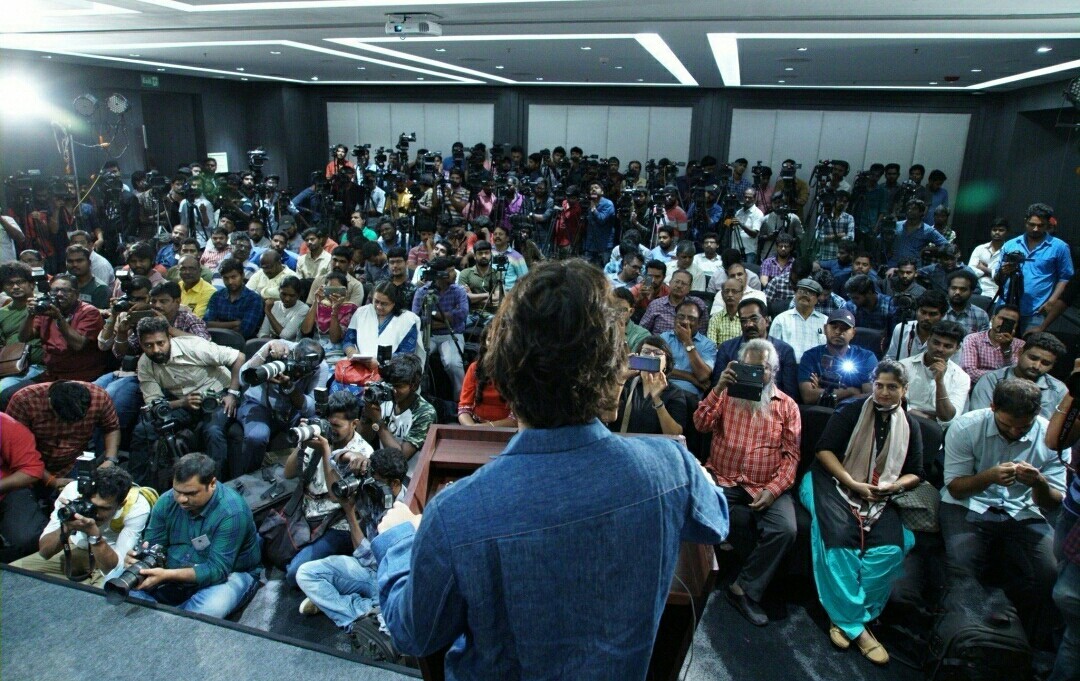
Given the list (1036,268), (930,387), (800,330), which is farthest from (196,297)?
(1036,268)

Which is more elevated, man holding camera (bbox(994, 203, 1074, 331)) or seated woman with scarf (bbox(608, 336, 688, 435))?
man holding camera (bbox(994, 203, 1074, 331))

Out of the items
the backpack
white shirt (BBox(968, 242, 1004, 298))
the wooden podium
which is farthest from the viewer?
white shirt (BBox(968, 242, 1004, 298))

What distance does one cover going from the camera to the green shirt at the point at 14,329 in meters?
4.07

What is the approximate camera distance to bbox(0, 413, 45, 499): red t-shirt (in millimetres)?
2959

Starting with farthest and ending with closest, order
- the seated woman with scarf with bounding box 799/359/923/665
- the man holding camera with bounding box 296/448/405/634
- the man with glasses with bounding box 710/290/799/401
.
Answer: the man with glasses with bounding box 710/290/799/401, the seated woman with scarf with bounding box 799/359/923/665, the man holding camera with bounding box 296/448/405/634

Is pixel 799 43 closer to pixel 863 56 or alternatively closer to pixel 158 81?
pixel 863 56

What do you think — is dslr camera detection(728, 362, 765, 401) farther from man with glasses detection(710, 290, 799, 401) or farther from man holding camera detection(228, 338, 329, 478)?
man holding camera detection(228, 338, 329, 478)

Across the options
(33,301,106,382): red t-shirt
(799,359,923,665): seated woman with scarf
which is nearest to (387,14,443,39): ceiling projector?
(33,301,106,382): red t-shirt

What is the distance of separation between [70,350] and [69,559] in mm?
1876

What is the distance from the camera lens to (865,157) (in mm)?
9297

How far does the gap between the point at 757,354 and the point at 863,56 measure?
13.4 feet

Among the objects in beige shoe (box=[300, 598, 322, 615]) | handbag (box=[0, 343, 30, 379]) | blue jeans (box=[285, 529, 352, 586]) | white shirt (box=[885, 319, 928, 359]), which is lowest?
beige shoe (box=[300, 598, 322, 615])

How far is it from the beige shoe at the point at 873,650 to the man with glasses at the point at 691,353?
1372 millimetres

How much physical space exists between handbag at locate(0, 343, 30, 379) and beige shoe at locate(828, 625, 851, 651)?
4.42m
